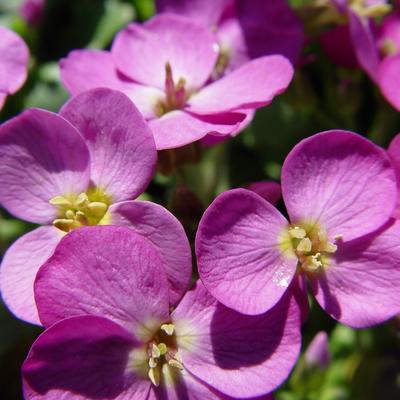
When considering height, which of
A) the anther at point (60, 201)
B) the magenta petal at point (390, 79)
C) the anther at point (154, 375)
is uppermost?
the magenta petal at point (390, 79)

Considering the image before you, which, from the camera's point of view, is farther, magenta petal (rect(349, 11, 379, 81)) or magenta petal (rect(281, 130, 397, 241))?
magenta petal (rect(349, 11, 379, 81))

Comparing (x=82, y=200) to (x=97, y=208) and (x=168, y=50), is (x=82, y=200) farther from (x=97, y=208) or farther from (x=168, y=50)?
(x=168, y=50)

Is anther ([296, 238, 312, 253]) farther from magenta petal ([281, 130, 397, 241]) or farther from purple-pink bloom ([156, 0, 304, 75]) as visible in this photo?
purple-pink bloom ([156, 0, 304, 75])

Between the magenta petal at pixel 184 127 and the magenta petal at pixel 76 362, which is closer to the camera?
the magenta petal at pixel 76 362

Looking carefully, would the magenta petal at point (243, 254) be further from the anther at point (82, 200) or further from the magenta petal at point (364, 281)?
the anther at point (82, 200)

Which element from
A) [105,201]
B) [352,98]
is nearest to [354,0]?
[352,98]

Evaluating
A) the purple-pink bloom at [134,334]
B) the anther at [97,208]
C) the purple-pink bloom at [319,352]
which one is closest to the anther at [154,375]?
the purple-pink bloom at [134,334]

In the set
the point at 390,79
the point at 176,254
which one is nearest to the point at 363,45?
the point at 390,79

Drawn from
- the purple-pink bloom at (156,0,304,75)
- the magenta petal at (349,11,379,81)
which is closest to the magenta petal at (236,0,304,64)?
the purple-pink bloom at (156,0,304,75)

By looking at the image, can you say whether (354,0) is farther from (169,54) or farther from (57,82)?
(57,82)
